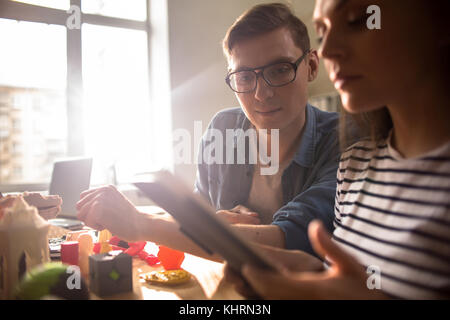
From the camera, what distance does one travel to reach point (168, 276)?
86 cm

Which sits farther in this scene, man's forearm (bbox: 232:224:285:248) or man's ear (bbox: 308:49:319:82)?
man's ear (bbox: 308:49:319:82)

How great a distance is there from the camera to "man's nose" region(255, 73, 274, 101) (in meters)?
1.22

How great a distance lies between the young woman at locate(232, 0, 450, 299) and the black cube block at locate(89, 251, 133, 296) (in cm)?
36

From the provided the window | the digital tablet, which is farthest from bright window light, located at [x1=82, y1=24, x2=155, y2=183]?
the digital tablet

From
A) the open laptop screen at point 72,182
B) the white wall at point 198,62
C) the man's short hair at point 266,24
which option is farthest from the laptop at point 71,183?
the white wall at point 198,62

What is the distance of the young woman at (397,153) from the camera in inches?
20.6

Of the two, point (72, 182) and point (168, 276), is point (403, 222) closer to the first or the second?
point (168, 276)

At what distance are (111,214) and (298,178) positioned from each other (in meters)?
0.66

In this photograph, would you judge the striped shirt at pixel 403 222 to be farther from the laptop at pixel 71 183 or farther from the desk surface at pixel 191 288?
the laptop at pixel 71 183

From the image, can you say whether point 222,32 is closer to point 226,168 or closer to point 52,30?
point 52,30
